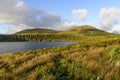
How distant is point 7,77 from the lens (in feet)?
37.8

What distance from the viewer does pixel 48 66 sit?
13109 millimetres

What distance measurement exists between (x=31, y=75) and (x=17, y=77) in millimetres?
645

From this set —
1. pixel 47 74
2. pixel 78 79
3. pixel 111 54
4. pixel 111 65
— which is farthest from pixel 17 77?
pixel 111 54

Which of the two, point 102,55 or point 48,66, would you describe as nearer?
point 48,66

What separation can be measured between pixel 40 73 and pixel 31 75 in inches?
19.4

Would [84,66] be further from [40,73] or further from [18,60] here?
[18,60]

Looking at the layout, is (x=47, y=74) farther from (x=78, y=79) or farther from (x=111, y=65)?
(x=111, y=65)

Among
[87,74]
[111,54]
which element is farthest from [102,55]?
[87,74]

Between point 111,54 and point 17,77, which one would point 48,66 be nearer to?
point 17,77

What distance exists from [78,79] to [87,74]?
22.9 inches

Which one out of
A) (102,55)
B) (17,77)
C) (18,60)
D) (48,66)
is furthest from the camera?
(102,55)

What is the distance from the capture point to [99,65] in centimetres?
1345

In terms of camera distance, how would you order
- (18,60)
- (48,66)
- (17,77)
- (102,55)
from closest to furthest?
(17,77) → (48,66) → (18,60) → (102,55)

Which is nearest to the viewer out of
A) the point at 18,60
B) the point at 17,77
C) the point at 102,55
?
the point at 17,77
